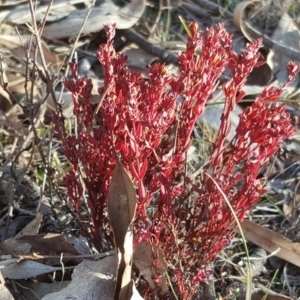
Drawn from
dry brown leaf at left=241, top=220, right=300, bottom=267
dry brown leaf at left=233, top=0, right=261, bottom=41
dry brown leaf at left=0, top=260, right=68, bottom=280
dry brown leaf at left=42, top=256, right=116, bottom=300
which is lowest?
dry brown leaf at left=241, top=220, right=300, bottom=267

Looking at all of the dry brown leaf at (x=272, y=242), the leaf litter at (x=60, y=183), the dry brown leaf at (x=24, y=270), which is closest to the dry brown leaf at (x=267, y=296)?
the leaf litter at (x=60, y=183)

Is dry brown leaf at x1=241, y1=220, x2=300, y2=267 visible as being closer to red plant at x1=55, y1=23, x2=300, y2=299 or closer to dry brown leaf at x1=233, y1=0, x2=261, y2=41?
red plant at x1=55, y1=23, x2=300, y2=299

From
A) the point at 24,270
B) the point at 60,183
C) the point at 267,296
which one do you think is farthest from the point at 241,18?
the point at 24,270

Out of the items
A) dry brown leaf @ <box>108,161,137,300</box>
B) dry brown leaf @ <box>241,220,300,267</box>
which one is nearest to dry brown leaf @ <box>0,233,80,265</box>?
dry brown leaf @ <box>108,161,137,300</box>

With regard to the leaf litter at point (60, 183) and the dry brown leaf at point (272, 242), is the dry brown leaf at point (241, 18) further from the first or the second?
the dry brown leaf at point (272, 242)

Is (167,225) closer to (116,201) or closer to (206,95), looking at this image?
(116,201)

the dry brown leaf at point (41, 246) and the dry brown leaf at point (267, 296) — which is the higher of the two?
the dry brown leaf at point (41, 246)
